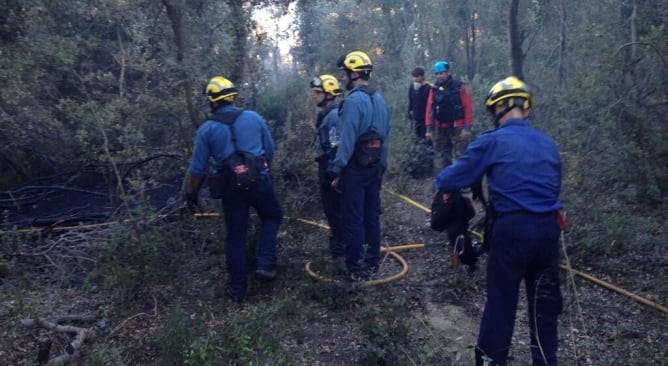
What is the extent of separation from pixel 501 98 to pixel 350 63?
2.05m

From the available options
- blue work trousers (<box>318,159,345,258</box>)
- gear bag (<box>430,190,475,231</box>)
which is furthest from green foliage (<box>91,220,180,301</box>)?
gear bag (<box>430,190,475,231</box>)

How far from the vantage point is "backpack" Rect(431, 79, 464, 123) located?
29.0 ft

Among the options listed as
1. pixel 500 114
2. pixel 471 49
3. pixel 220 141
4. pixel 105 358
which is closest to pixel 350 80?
pixel 220 141

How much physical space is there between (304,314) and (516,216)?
2156 millimetres

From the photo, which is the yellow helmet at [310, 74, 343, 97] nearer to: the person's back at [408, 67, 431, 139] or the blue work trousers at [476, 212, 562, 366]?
the blue work trousers at [476, 212, 562, 366]

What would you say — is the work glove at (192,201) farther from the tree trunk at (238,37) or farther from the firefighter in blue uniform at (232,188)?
the tree trunk at (238,37)

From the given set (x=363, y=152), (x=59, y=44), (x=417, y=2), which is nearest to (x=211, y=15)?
(x=59, y=44)

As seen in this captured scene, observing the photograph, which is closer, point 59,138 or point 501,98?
point 501,98

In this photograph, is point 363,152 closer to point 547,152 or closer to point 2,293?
point 547,152

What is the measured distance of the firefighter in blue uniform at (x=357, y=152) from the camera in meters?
5.32

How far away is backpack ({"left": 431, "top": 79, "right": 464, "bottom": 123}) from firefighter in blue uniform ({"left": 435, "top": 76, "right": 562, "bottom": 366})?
16.8 feet

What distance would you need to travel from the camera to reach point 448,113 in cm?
897

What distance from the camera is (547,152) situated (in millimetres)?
3590

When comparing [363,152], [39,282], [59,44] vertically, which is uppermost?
[59,44]
